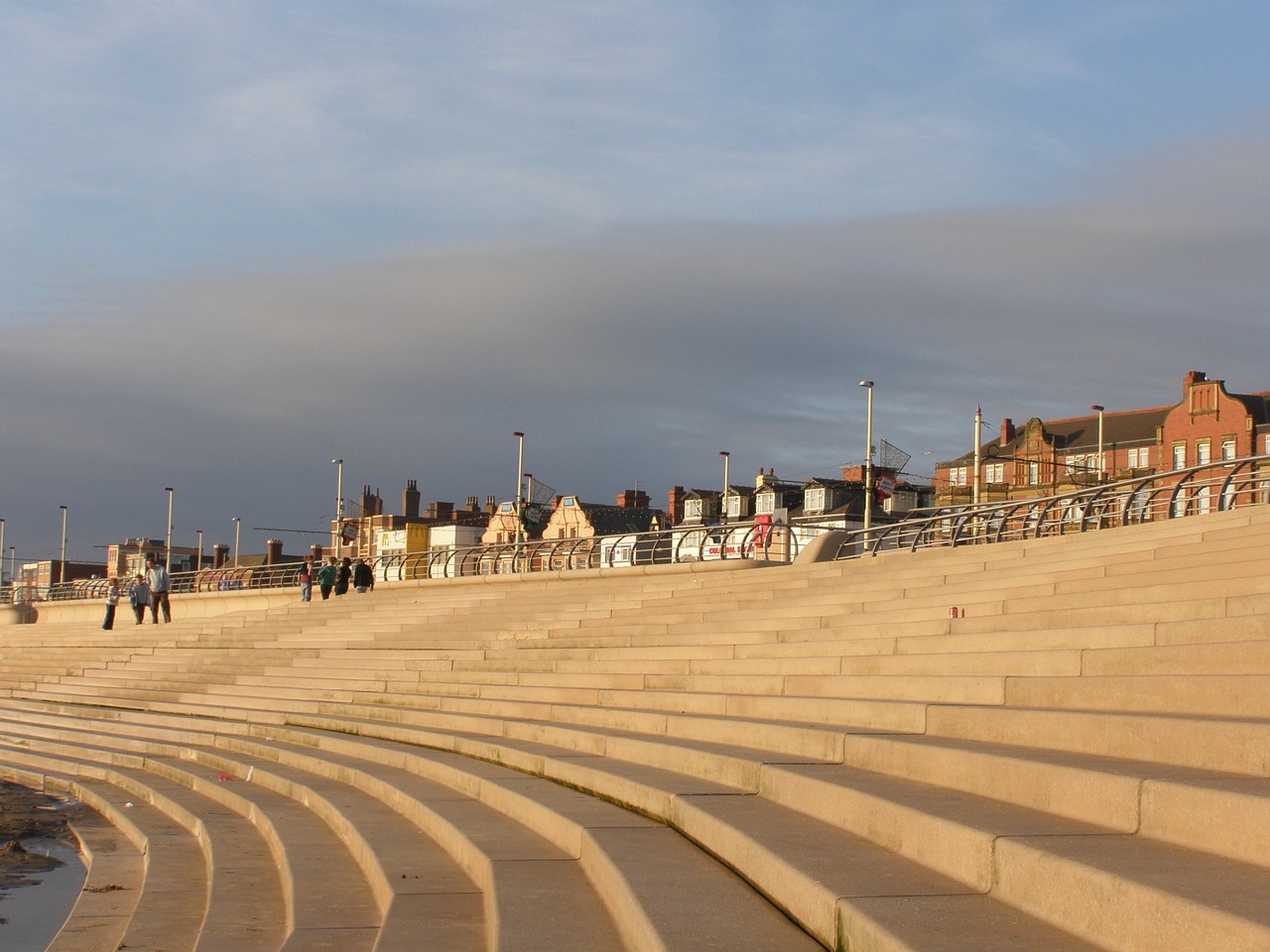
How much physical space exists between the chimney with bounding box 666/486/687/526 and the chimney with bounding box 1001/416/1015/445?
2112 centimetres

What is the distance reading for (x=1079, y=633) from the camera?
27.5 feet

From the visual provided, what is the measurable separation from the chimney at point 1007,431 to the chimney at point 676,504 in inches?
832

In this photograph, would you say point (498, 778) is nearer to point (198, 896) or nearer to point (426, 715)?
point (198, 896)

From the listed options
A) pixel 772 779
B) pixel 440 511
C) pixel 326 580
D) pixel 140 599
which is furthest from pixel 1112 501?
pixel 440 511

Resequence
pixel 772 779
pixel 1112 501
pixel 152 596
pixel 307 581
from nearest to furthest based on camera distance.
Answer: pixel 772 779, pixel 1112 501, pixel 152 596, pixel 307 581

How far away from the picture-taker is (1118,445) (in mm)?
75438

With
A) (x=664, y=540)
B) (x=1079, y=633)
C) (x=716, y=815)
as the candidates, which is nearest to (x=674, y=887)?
(x=716, y=815)

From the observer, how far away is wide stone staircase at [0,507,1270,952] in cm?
424

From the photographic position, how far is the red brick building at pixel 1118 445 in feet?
214

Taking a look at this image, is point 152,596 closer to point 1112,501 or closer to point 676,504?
point 1112,501

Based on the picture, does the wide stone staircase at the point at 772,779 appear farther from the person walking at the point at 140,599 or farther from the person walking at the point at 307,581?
the person walking at the point at 307,581

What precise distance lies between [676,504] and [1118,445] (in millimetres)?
27736

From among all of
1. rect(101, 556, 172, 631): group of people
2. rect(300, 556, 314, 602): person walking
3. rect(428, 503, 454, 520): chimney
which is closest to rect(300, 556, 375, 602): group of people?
rect(300, 556, 314, 602): person walking

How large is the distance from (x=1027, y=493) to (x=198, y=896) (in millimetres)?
73853
